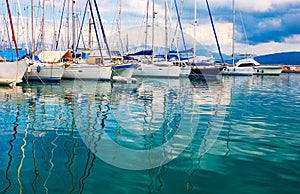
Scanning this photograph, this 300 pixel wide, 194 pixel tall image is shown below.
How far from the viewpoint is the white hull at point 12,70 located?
30703 millimetres

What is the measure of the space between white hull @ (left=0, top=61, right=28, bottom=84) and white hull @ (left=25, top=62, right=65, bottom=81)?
517cm

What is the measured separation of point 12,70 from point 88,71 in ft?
30.6

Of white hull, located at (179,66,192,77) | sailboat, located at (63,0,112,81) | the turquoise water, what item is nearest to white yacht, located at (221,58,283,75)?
white hull, located at (179,66,192,77)

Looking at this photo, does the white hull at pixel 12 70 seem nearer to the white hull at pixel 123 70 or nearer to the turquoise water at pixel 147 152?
the white hull at pixel 123 70

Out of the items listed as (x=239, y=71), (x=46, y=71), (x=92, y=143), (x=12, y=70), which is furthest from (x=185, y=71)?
(x=92, y=143)

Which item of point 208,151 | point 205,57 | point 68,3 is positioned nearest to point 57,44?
point 68,3

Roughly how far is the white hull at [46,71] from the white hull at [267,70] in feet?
163

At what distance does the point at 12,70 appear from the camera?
3133 cm

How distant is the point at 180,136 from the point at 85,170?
4596mm

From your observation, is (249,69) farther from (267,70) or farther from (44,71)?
(44,71)

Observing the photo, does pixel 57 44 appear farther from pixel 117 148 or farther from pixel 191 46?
pixel 117 148

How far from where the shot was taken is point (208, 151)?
948cm

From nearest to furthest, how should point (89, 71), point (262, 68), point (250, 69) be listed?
1. point (89, 71)
2. point (250, 69)
3. point (262, 68)

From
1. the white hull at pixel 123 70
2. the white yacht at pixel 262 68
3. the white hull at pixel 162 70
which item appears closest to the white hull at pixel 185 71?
the white hull at pixel 162 70
